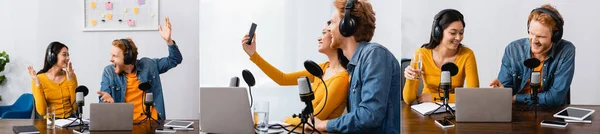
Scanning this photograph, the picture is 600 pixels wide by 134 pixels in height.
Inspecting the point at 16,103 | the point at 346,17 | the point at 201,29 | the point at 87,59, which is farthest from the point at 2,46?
the point at 346,17

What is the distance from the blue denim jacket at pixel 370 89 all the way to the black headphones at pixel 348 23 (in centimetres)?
6

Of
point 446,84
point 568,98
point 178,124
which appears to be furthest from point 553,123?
point 178,124

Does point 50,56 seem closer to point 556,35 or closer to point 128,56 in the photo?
point 128,56

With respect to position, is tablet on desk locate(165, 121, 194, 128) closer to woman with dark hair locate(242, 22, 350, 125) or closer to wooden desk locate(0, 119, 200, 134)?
wooden desk locate(0, 119, 200, 134)

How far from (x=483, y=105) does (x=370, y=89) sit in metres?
0.94

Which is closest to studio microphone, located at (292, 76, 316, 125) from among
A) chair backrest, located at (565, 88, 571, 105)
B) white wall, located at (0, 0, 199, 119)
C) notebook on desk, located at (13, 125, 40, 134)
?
white wall, located at (0, 0, 199, 119)

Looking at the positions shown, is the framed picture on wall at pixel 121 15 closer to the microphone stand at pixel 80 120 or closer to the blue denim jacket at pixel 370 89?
the microphone stand at pixel 80 120

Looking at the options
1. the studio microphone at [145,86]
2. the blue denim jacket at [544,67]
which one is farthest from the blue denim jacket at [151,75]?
the blue denim jacket at [544,67]

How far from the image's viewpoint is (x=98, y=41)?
2.82 meters

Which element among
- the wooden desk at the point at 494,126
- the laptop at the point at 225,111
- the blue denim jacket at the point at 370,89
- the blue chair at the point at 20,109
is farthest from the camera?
the blue chair at the point at 20,109

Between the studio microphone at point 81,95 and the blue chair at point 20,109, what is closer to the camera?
the studio microphone at point 81,95

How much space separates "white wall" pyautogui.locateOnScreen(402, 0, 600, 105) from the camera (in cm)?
340

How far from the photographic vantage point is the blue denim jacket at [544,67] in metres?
3.38

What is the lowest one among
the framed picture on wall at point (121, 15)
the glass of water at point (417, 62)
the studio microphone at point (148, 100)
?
the studio microphone at point (148, 100)
